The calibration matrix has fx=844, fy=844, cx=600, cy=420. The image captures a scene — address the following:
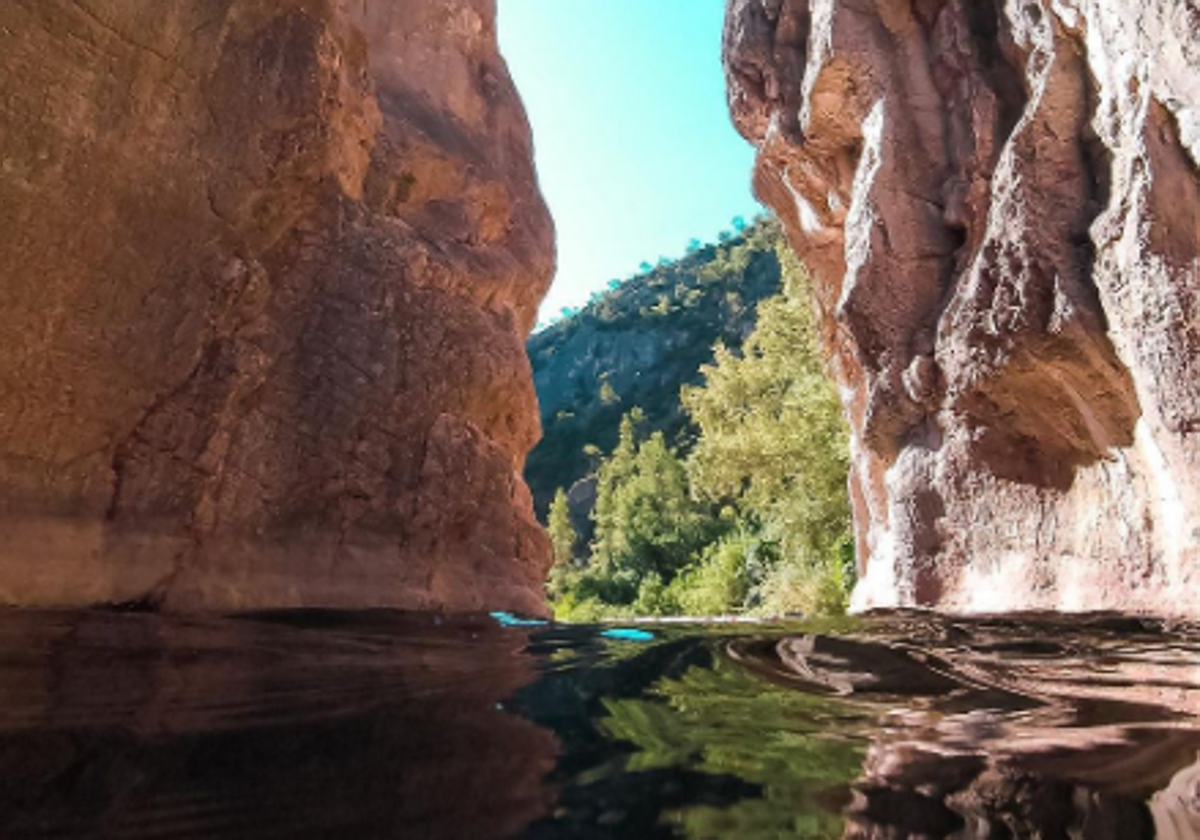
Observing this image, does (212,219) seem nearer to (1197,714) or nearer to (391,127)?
(391,127)

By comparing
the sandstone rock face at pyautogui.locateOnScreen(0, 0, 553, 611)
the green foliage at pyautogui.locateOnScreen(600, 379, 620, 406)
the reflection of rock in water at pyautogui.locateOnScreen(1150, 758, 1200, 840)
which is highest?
the green foliage at pyautogui.locateOnScreen(600, 379, 620, 406)

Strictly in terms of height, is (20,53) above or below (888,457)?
above

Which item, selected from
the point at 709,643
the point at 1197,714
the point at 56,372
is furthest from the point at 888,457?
the point at 56,372

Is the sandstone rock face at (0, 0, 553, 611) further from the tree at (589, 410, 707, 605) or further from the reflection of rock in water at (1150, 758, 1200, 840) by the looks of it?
the tree at (589, 410, 707, 605)

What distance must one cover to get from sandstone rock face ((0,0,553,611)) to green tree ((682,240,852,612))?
1103cm

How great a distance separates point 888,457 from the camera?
10750 mm

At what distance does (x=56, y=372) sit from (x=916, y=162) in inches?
371

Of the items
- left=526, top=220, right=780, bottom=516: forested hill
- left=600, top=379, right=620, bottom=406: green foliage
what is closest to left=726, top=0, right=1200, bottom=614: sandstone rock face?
left=526, top=220, right=780, bottom=516: forested hill

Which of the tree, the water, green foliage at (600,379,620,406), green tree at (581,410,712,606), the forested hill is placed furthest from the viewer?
green foliage at (600,379,620,406)

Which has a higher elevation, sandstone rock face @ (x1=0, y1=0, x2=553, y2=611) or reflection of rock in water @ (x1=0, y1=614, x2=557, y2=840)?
sandstone rock face @ (x1=0, y1=0, x2=553, y2=611)

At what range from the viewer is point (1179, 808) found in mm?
1767

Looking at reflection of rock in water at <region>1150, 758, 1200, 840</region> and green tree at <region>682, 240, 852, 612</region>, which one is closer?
reflection of rock in water at <region>1150, 758, 1200, 840</region>

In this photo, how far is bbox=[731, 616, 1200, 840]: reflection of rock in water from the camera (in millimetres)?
1743

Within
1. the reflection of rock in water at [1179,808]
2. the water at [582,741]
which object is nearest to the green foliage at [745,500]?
the water at [582,741]
